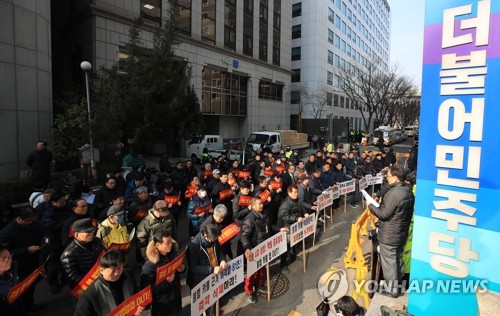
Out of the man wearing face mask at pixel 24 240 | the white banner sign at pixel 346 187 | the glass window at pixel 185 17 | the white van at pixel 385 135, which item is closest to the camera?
the man wearing face mask at pixel 24 240

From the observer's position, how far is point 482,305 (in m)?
3.94

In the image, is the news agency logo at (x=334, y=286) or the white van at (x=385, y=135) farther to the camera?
the white van at (x=385, y=135)

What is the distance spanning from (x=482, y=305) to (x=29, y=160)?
37.1ft

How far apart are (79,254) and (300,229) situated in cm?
416

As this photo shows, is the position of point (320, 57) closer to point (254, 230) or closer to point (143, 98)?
point (143, 98)

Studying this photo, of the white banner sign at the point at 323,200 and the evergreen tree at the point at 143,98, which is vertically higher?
the evergreen tree at the point at 143,98

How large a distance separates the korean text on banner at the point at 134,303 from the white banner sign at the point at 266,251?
1746mm

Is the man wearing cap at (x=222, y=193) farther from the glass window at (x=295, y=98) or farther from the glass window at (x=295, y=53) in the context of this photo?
the glass window at (x=295, y=53)

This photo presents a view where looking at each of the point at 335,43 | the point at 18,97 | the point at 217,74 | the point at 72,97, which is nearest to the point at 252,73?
the point at 217,74

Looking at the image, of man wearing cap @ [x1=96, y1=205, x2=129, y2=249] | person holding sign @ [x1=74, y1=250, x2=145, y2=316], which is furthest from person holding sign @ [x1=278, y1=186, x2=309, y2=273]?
person holding sign @ [x1=74, y1=250, x2=145, y2=316]

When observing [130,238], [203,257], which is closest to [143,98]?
[130,238]

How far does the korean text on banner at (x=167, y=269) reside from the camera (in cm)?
346

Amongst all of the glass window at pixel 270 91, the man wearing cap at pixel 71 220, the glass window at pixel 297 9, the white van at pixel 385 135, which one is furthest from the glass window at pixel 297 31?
the man wearing cap at pixel 71 220

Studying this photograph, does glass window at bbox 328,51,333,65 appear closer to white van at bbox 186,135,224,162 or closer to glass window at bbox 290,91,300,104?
glass window at bbox 290,91,300,104
